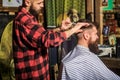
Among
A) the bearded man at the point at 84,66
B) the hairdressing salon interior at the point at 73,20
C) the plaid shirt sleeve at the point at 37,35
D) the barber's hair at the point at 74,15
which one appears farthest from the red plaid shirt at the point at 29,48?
the barber's hair at the point at 74,15

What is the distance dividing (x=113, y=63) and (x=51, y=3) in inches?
55.2

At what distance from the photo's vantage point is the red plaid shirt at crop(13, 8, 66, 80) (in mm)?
3932

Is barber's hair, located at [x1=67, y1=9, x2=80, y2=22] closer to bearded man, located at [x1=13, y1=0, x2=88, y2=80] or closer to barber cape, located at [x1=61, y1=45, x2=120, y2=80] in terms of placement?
bearded man, located at [x1=13, y1=0, x2=88, y2=80]

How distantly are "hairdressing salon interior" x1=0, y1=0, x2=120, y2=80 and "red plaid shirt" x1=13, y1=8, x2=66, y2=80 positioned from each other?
2.05 ft

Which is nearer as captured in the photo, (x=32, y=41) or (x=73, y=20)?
(x=32, y=41)

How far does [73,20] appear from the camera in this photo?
557 cm

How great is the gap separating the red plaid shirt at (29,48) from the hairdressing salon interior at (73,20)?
0.63m

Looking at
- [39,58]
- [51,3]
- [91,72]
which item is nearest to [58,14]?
[51,3]

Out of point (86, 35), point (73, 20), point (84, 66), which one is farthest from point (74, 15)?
point (84, 66)

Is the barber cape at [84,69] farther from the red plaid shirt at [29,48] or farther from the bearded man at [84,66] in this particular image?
the red plaid shirt at [29,48]

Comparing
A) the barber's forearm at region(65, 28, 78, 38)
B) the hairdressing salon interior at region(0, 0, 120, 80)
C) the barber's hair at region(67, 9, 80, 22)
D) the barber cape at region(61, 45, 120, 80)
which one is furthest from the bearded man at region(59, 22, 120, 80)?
the barber's hair at region(67, 9, 80, 22)

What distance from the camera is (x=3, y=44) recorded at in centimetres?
485

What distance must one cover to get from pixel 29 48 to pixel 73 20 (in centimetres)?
166

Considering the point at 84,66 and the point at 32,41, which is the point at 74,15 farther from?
the point at 84,66
